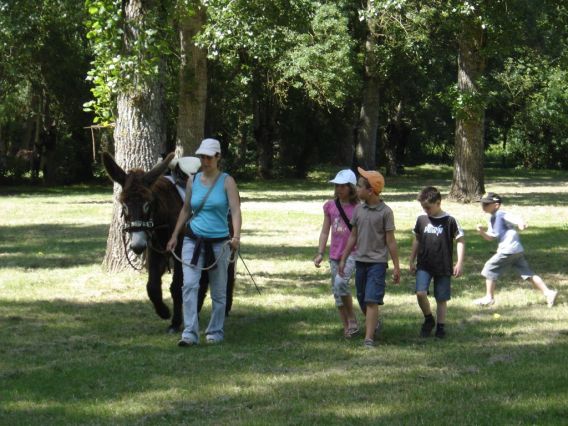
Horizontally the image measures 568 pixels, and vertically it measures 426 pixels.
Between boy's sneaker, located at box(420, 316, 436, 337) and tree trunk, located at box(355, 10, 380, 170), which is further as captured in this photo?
tree trunk, located at box(355, 10, 380, 170)

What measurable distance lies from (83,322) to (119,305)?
1.22 metres

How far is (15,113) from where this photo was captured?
2039 inches

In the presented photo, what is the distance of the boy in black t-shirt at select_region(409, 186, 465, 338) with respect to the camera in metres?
10.0

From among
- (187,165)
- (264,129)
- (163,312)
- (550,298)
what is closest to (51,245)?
(187,165)

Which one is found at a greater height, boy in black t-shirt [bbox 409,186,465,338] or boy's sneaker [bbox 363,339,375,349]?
boy in black t-shirt [bbox 409,186,465,338]

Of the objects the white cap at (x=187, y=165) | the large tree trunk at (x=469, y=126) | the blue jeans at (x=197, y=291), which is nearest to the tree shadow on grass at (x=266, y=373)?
the blue jeans at (x=197, y=291)

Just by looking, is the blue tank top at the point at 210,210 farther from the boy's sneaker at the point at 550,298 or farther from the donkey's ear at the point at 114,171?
the boy's sneaker at the point at 550,298

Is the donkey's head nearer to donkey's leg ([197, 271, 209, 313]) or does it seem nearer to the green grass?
donkey's leg ([197, 271, 209, 313])

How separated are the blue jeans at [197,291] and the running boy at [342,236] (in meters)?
0.92

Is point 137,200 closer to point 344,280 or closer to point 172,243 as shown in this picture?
point 172,243

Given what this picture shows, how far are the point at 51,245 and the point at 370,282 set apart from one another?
12344 millimetres

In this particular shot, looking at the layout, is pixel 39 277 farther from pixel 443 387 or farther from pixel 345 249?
pixel 443 387

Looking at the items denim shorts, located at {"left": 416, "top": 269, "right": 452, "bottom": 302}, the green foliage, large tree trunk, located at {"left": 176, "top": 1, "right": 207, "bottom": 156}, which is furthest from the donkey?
large tree trunk, located at {"left": 176, "top": 1, "right": 207, "bottom": 156}

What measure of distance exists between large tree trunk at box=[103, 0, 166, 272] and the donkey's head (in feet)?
13.5
